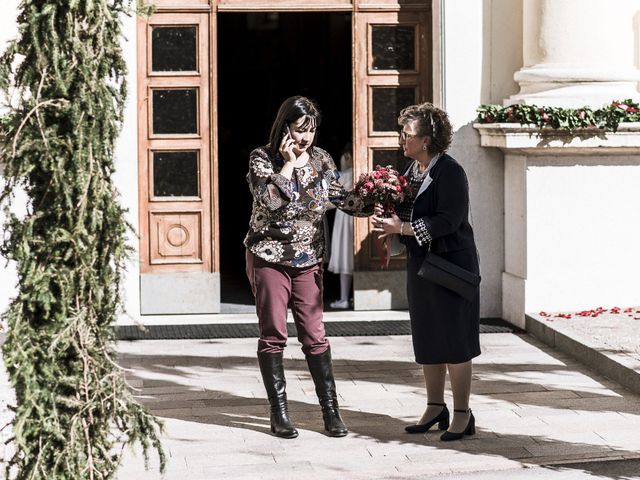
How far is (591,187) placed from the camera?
11.2 metres

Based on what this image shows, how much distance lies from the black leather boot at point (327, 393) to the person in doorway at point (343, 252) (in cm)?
→ 503

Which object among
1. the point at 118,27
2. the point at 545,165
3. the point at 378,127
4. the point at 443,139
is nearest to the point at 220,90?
the point at 378,127

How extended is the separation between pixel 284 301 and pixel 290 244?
1.13 feet

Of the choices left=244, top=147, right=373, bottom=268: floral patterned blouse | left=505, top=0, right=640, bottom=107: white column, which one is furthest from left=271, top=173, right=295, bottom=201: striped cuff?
left=505, top=0, right=640, bottom=107: white column

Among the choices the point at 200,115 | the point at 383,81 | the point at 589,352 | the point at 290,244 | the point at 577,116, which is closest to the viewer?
the point at 290,244

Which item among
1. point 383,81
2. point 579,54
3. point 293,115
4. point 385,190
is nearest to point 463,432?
point 385,190

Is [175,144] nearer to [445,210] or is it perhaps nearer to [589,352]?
[589,352]

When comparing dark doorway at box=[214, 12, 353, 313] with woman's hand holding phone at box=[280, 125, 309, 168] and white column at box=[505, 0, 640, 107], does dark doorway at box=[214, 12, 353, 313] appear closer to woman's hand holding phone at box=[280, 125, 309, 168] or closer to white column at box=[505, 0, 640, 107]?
white column at box=[505, 0, 640, 107]

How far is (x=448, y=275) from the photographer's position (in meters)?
7.35

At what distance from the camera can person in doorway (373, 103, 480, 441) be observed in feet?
24.1

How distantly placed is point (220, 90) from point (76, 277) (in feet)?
55.2

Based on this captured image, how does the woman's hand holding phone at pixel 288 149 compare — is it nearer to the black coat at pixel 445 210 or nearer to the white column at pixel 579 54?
the black coat at pixel 445 210

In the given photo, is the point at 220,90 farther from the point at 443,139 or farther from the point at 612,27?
the point at 443,139

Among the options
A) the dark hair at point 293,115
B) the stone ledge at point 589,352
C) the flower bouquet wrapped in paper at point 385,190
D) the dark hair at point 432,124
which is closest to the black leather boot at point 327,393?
the flower bouquet wrapped in paper at point 385,190
